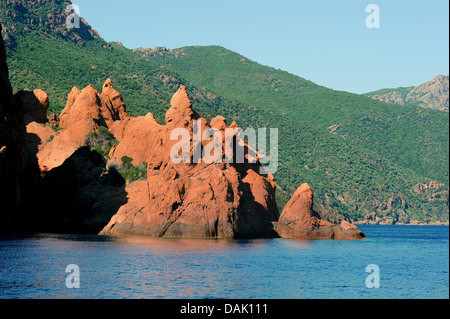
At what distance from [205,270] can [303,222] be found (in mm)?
38831

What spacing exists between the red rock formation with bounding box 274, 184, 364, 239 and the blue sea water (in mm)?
10018

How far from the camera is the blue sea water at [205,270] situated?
39844 mm

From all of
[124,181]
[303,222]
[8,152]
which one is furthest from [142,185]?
[303,222]

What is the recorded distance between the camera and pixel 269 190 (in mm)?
95062

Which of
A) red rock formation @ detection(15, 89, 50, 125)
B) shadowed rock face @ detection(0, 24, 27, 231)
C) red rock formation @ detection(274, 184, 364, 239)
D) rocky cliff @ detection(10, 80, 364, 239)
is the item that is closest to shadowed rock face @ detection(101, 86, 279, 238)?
rocky cliff @ detection(10, 80, 364, 239)

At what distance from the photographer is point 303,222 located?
86500mm

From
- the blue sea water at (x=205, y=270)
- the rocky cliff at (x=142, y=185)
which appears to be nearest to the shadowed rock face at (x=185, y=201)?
the rocky cliff at (x=142, y=185)

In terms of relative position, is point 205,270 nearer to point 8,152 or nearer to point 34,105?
point 8,152

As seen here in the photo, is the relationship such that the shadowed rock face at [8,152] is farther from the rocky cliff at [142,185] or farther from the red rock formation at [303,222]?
the red rock formation at [303,222]

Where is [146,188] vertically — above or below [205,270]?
above

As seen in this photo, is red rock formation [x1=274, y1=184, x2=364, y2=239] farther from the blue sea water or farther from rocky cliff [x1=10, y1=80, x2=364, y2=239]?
the blue sea water

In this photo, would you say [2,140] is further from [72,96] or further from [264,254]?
[72,96]

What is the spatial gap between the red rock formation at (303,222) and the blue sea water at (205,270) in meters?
10.0
